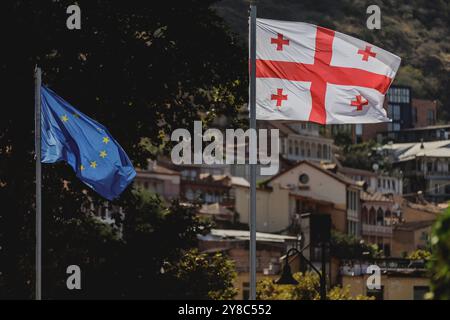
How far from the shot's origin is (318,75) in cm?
2906

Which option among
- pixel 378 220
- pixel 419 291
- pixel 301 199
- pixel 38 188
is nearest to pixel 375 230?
pixel 378 220

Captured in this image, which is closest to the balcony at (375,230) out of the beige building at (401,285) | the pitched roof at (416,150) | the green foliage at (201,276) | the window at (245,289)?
the pitched roof at (416,150)

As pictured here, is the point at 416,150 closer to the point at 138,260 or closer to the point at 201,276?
the point at 201,276

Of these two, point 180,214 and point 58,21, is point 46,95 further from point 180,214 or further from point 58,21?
point 180,214

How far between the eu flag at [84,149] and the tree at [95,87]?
673cm

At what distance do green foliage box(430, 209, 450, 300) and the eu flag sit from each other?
13570mm

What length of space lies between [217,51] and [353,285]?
48.2 meters

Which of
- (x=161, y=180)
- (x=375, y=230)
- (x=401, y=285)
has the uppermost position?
(x=161, y=180)

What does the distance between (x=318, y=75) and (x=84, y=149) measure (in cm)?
406

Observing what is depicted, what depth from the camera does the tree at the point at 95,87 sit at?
3762 cm

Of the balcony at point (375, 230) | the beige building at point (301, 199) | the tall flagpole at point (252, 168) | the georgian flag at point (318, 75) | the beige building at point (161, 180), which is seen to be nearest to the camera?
the tall flagpole at point (252, 168)

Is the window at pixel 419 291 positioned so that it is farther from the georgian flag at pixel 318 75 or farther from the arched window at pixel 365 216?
the arched window at pixel 365 216

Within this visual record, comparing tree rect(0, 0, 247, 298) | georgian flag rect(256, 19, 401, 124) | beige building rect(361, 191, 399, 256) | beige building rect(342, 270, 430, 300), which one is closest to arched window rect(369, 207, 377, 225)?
beige building rect(361, 191, 399, 256)

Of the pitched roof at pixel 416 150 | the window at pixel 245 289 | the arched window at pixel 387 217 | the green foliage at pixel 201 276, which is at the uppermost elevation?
the pitched roof at pixel 416 150
